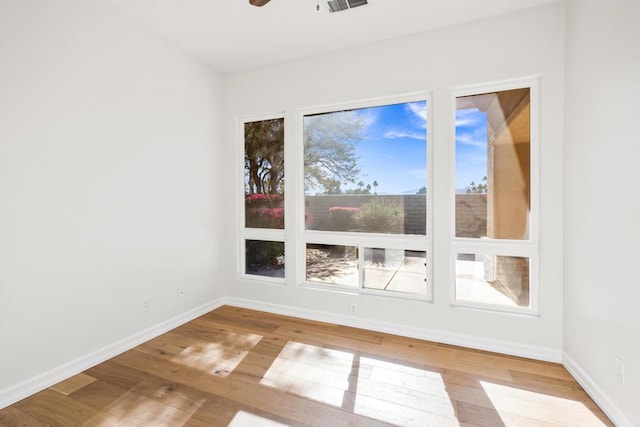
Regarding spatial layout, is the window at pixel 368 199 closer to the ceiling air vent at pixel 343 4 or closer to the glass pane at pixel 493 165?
the glass pane at pixel 493 165

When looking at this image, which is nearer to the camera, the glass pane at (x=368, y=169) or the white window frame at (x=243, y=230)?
the glass pane at (x=368, y=169)

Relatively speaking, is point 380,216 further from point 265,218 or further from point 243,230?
point 243,230

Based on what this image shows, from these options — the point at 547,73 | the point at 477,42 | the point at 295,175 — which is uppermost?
the point at 477,42

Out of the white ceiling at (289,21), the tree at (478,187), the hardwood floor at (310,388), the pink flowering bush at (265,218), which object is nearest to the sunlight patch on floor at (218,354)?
the hardwood floor at (310,388)

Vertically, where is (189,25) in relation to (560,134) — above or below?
above

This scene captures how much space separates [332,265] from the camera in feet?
10.9

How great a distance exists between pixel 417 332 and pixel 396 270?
61 centimetres

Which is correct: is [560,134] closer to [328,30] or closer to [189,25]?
[328,30]

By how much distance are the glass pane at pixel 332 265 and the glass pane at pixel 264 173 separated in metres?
0.57

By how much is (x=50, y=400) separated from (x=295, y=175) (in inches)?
106

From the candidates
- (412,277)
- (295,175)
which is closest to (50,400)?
(295,175)

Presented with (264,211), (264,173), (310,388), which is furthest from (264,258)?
(310,388)

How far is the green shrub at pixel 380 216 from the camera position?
3023 mm

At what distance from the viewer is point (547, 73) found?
7.87ft
